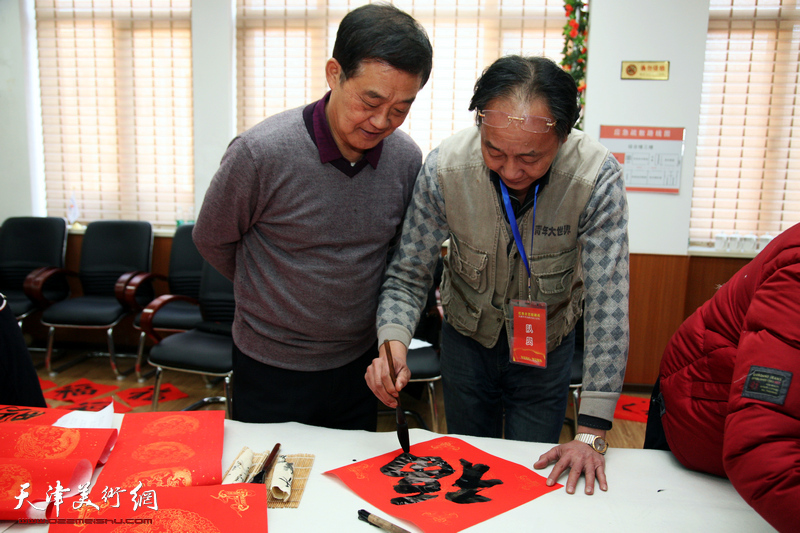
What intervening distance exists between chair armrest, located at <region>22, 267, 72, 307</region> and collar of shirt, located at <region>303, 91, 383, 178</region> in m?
→ 3.04

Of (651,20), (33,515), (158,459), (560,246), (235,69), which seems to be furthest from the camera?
(235,69)

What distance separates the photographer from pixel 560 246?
1.23m

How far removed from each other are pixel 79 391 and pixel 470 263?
2916 mm

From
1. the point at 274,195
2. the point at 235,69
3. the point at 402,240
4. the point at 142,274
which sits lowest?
the point at 142,274

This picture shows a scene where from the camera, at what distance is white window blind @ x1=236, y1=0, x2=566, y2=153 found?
3.60m

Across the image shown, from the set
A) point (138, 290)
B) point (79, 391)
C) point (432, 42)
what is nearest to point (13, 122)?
point (138, 290)

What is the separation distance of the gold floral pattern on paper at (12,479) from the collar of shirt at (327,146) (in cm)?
85

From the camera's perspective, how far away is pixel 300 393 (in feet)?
4.43

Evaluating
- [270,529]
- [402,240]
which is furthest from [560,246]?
[270,529]

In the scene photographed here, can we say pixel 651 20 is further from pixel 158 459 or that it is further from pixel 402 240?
pixel 158 459

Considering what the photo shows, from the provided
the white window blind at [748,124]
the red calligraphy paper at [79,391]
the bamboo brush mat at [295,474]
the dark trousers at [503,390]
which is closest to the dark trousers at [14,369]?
the bamboo brush mat at [295,474]

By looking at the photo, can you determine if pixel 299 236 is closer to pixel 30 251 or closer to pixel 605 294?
pixel 605 294

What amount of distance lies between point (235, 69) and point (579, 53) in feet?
8.12

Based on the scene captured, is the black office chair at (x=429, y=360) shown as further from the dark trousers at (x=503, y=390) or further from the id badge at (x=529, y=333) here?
the id badge at (x=529, y=333)
